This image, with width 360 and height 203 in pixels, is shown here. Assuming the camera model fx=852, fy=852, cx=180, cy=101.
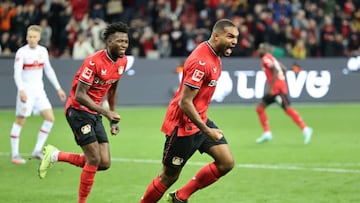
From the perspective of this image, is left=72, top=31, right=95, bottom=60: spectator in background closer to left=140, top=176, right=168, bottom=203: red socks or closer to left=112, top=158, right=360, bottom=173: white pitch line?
left=112, top=158, right=360, bottom=173: white pitch line

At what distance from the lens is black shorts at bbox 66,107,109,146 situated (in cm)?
1002

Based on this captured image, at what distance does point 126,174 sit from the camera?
12836mm

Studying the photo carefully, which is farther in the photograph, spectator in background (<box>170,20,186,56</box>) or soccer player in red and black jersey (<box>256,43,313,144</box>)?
spectator in background (<box>170,20,186,56</box>)

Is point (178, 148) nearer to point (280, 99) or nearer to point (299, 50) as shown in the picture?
point (280, 99)

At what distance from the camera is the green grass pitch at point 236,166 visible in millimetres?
10859

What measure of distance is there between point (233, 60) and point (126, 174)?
12.6 metres

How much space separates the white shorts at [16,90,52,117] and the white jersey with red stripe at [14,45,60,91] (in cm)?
10

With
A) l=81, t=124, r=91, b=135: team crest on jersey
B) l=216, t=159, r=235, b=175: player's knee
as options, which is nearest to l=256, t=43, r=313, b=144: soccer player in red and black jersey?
l=81, t=124, r=91, b=135: team crest on jersey

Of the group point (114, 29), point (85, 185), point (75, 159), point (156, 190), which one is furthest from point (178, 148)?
point (75, 159)

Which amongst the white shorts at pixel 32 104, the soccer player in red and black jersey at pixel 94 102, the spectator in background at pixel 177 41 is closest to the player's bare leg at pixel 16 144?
the white shorts at pixel 32 104

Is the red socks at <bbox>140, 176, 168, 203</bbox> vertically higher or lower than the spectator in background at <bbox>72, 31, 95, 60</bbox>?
higher

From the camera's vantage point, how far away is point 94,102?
32.8ft

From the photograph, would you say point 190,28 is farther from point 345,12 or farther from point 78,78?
point 78,78

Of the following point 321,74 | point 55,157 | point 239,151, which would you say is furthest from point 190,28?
point 55,157
